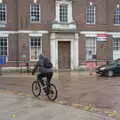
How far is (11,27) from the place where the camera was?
1444 inches

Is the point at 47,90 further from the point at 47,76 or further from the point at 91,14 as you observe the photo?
the point at 91,14

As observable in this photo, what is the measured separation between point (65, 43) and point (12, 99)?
23240 mm

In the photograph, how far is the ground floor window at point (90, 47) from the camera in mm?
37781

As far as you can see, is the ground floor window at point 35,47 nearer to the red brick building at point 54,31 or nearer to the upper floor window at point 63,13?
the red brick building at point 54,31

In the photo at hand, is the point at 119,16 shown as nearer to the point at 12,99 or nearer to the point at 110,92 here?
the point at 110,92

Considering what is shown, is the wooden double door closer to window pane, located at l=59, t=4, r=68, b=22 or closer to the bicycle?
window pane, located at l=59, t=4, r=68, b=22

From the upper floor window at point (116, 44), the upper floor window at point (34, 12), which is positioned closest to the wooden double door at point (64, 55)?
the upper floor window at point (34, 12)

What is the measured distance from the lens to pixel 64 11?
1473 inches

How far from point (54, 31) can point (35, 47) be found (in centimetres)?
227

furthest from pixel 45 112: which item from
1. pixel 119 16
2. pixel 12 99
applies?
pixel 119 16

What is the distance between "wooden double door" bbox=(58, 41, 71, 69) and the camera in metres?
37.3

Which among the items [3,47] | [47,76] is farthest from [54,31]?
[47,76]

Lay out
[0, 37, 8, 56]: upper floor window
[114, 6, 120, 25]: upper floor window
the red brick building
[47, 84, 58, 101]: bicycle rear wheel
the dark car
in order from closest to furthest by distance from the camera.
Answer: [47, 84, 58, 101]: bicycle rear wheel → the dark car → the red brick building → [0, 37, 8, 56]: upper floor window → [114, 6, 120, 25]: upper floor window

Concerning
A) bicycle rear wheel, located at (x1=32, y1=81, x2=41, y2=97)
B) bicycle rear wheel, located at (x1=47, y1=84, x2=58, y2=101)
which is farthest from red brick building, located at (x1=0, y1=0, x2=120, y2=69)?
bicycle rear wheel, located at (x1=47, y1=84, x2=58, y2=101)
